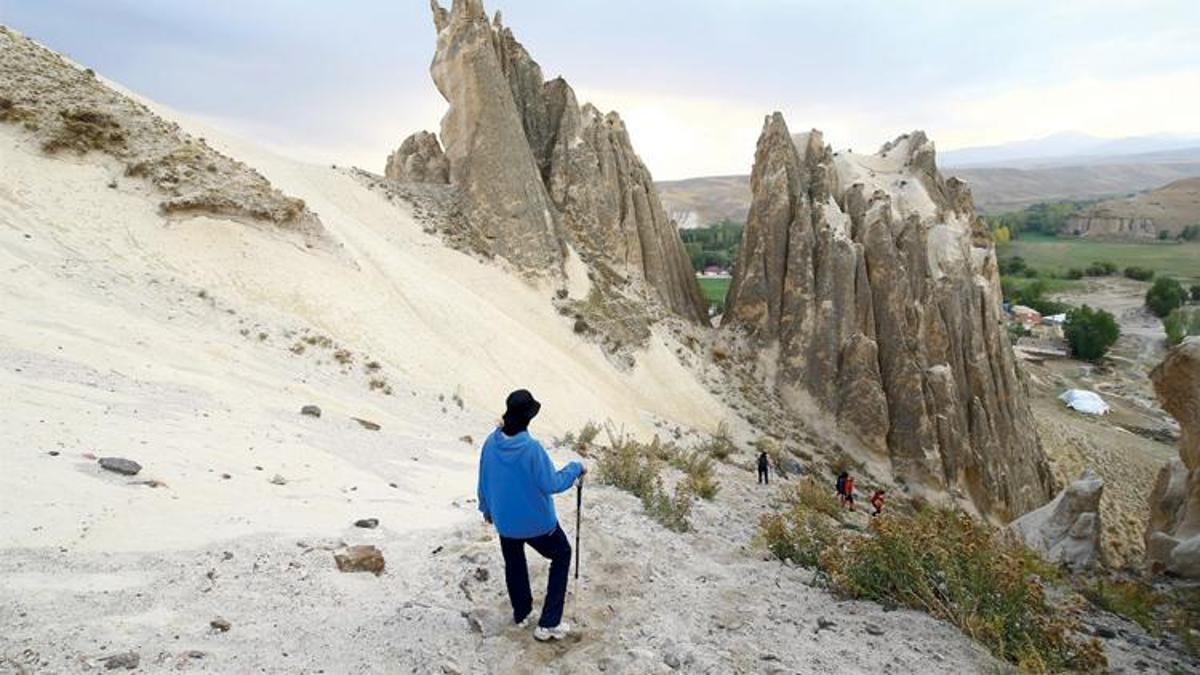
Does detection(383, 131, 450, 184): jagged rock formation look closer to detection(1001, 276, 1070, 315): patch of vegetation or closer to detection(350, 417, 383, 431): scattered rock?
detection(350, 417, 383, 431): scattered rock

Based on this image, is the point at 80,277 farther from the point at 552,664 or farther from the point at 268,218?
the point at 552,664

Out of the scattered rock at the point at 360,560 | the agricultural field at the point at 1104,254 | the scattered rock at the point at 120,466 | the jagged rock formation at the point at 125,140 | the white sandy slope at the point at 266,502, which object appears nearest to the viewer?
the white sandy slope at the point at 266,502

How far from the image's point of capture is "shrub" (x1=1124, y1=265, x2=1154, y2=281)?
107875 millimetres

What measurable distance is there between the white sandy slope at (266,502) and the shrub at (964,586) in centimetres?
23

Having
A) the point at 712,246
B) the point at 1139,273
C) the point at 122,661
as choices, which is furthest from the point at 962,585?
the point at 1139,273

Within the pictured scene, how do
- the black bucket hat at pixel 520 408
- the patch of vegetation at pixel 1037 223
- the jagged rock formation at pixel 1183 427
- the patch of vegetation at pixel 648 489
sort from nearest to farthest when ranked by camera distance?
the black bucket hat at pixel 520 408, the patch of vegetation at pixel 648 489, the jagged rock formation at pixel 1183 427, the patch of vegetation at pixel 1037 223

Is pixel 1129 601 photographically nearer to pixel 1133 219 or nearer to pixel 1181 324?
pixel 1181 324

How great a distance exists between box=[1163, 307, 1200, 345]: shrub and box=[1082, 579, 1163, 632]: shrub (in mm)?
67044

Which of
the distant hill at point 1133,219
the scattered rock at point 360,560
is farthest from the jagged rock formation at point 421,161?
the distant hill at point 1133,219

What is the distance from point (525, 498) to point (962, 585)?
3.59 metres

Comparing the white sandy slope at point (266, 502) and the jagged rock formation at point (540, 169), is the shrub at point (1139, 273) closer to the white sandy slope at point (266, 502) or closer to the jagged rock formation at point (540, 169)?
the jagged rock formation at point (540, 169)

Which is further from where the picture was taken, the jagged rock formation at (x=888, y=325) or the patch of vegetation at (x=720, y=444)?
the jagged rock formation at (x=888, y=325)

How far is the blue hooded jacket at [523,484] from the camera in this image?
5.18 m

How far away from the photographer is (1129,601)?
28.2ft
